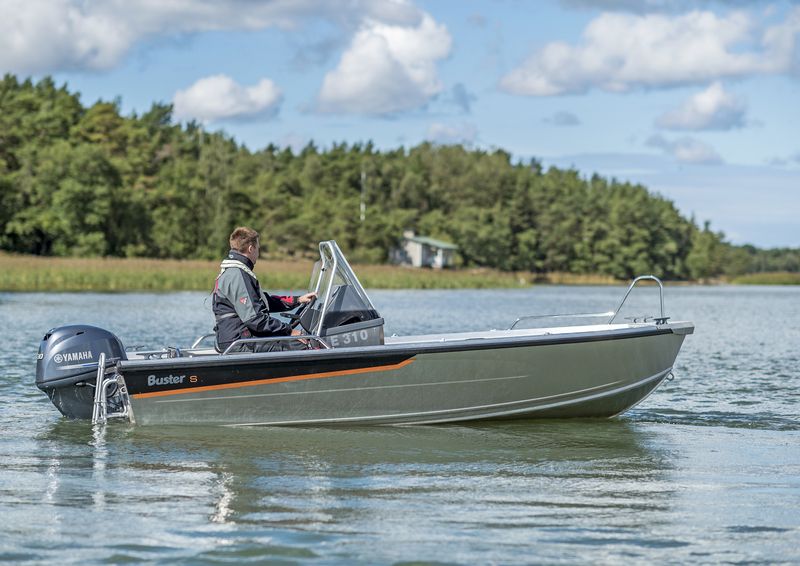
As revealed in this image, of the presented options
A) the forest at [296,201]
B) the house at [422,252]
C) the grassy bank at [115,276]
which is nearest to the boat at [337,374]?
the grassy bank at [115,276]

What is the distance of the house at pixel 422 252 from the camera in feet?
334

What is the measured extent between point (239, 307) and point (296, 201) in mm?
90405

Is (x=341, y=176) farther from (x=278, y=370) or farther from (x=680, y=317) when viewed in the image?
(x=278, y=370)

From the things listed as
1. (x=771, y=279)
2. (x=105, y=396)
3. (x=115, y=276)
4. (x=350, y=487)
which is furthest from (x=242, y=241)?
(x=771, y=279)

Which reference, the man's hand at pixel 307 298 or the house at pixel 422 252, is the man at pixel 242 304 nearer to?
the man's hand at pixel 307 298

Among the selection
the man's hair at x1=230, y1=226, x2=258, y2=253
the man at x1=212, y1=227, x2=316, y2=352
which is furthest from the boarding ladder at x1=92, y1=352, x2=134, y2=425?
the man's hair at x1=230, y1=226, x2=258, y2=253

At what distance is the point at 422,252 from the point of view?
102 metres

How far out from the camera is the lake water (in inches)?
219

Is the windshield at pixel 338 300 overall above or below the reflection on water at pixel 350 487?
above

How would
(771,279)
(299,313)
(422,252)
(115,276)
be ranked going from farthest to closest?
(771,279)
(422,252)
(115,276)
(299,313)

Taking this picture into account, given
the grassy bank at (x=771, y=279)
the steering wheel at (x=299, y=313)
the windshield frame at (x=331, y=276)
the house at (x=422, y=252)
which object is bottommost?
the steering wheel at (x=299, y=313)

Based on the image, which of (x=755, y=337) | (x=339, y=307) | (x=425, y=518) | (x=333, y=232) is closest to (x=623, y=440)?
(x=339, y=307)

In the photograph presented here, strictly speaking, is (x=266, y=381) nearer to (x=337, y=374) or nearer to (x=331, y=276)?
(x=337, y=374)

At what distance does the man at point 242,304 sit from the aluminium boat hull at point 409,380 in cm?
28
